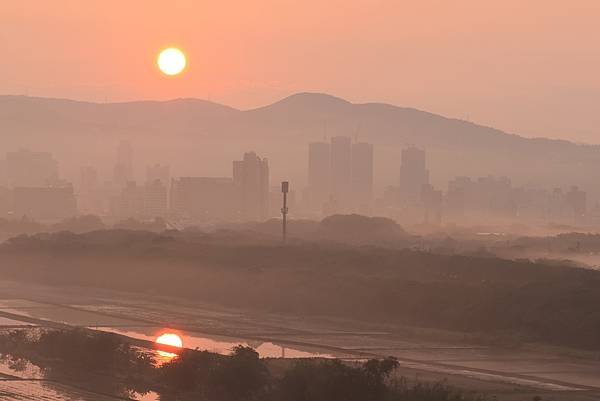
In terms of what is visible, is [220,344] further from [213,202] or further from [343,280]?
[213,202]

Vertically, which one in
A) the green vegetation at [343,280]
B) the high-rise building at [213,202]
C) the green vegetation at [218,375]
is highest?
the high-rise building at [213,202]

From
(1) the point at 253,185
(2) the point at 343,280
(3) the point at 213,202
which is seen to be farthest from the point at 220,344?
(3) the point at 213,202

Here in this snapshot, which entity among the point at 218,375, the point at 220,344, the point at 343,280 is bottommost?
the point at 218,375

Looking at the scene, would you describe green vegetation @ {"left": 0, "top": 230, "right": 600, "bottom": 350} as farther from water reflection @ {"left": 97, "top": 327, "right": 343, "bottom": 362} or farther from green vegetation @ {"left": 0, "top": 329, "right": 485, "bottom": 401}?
green vegetation @ {"left": 0, "top": 329, "right": 485, "bottom": 401}

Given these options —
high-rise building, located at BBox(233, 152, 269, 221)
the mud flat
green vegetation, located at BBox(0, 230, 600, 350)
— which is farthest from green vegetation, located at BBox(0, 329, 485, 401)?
high-rise building, located at BBox(233, 152, 269, 221)

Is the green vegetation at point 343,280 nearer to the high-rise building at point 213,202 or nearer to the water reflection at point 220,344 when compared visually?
the water reflection at point 220,344

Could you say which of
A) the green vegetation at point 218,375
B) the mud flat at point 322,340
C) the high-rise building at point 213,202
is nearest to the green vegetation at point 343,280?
the mud flat at point 322,340

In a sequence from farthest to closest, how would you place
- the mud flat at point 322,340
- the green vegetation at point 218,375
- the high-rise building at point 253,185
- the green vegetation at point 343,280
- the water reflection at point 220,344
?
the high-rise building at point 253,185
the green vegetation at point 343,280
the water reflection at point 220,344
the mud flat at point 322,340
the green vegetation at point 218,375

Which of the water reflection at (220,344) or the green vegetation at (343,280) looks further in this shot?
the green vegetation at (343,280)
